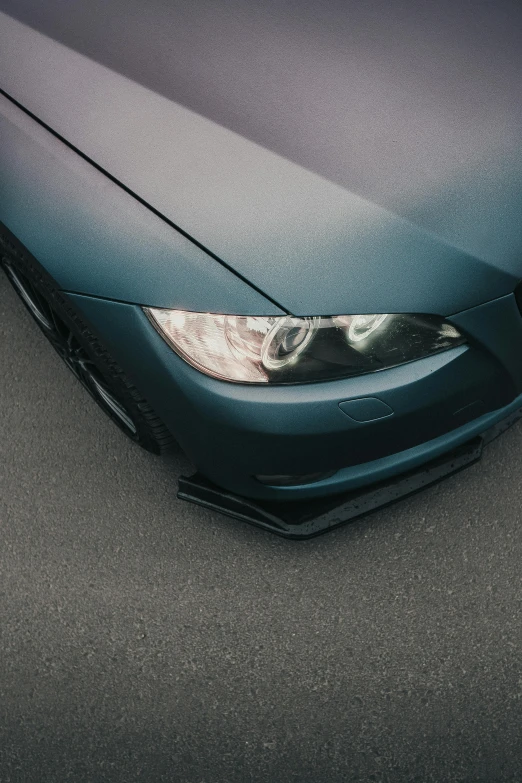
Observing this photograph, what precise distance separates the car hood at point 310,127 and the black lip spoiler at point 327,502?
1.87ft

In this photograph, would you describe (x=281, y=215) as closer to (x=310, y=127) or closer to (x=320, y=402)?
(x=310, y=127)

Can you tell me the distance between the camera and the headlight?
174 cm

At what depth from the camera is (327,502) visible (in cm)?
213

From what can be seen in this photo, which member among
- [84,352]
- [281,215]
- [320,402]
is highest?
[281,215]

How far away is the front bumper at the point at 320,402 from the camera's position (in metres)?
1.77

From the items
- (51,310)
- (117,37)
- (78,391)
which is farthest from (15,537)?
(117,37)

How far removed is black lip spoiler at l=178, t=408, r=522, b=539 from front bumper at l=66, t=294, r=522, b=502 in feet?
0.45

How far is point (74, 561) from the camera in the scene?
2301mm

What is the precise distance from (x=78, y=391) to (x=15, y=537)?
1.73 feet

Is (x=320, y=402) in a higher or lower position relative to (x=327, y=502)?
higher

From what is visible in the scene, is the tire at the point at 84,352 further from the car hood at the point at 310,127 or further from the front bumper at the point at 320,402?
the car hood at the point at 310,127

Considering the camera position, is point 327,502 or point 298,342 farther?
point 327,502

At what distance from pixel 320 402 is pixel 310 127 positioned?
657 mm

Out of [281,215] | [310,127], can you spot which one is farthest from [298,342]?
[310,127]
